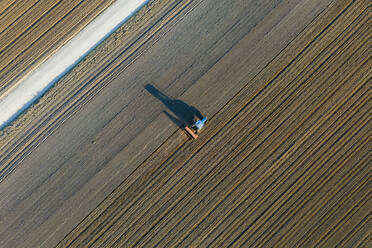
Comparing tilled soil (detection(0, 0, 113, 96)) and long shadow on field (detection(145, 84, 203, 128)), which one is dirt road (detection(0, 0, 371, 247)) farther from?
tilled soil (detection(0, 0, 113, 96))

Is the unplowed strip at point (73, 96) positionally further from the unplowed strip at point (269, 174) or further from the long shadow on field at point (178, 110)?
the unplowed strip at point (269, 174)

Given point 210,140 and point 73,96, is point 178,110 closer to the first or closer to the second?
point 210,140

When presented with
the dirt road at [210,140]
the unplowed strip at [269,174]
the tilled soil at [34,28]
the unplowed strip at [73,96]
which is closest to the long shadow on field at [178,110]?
the dirt road at [210,140]

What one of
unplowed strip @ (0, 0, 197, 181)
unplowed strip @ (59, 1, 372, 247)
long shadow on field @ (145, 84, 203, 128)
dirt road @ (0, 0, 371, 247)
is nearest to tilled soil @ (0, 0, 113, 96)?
dirt road @ (0, 0, 371, 247)

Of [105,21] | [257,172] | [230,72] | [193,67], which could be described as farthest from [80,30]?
[257,172]

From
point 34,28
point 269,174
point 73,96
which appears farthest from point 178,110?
point 34,28
